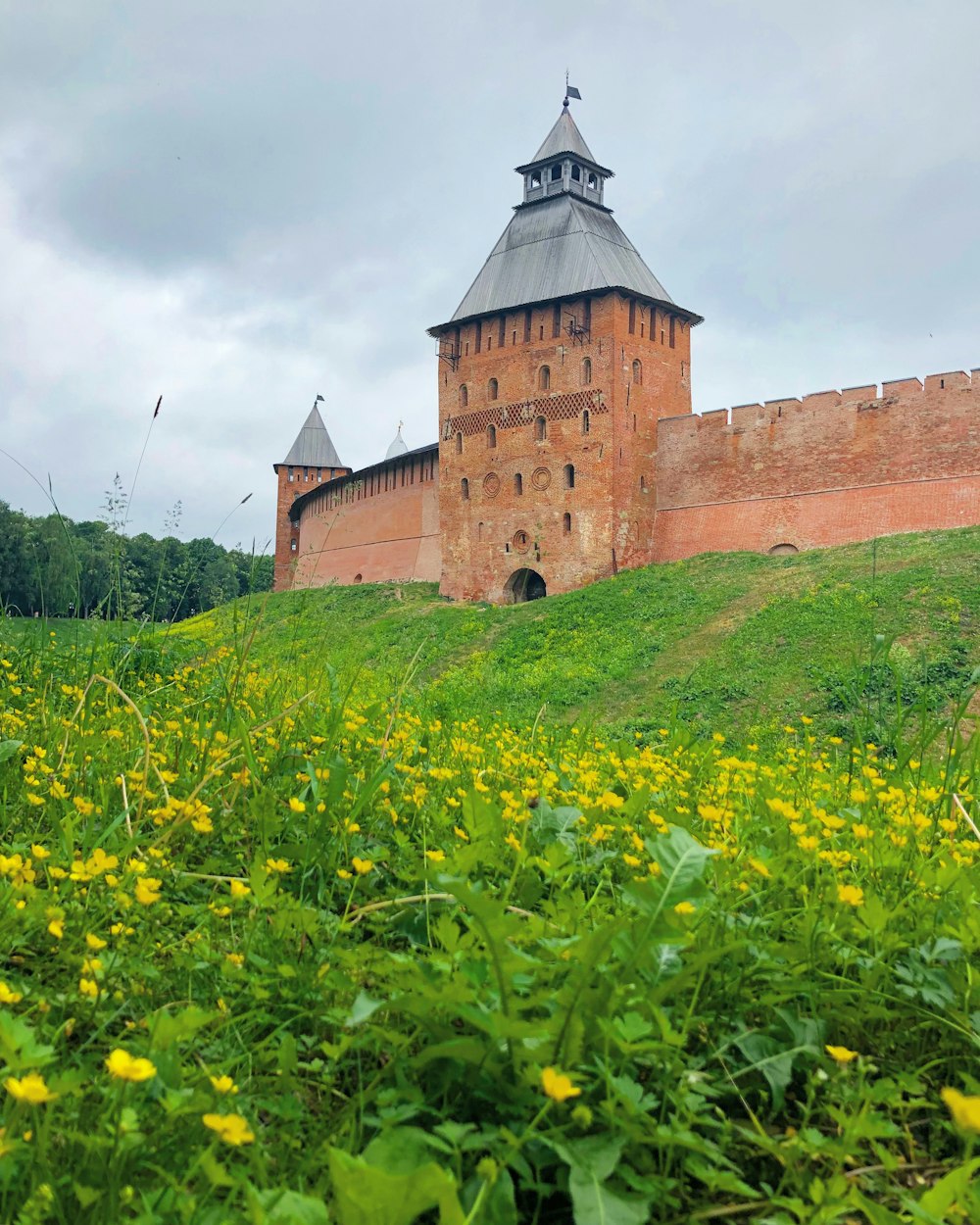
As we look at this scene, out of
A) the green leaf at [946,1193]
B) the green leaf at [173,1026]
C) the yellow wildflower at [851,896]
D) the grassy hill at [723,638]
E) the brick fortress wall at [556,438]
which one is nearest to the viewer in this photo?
the green leaf at [946,1193]

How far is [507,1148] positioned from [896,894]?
3.33 feet

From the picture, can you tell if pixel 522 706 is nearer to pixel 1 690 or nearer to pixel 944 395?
pixel 1 690

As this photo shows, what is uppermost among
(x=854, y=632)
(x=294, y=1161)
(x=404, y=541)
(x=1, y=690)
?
(x=404, y=541)

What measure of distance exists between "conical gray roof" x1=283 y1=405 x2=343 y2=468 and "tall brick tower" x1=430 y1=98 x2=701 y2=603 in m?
15.8

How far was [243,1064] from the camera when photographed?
145 cm

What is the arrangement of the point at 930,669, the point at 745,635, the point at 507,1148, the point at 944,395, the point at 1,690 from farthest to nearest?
the point at 944,395
the point at 745,635
the point at 930,669
the point at 1,690
the point at 507,1148

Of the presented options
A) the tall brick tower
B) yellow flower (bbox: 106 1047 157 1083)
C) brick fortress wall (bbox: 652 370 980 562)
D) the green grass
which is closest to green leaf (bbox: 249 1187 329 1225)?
the green grass

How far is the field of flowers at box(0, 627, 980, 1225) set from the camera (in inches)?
45.9

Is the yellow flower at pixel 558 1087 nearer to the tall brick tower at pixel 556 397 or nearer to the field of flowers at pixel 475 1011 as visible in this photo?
the field of flowers at pixel 475 1011

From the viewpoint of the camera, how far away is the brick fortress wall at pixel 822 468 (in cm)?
2027

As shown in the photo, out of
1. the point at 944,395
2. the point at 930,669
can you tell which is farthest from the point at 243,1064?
the point at 944,395

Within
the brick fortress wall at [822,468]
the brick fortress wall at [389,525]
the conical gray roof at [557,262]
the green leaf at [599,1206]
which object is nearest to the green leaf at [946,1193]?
the green leaf at [599,1206]

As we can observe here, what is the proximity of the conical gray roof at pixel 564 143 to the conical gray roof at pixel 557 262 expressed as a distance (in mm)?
1367

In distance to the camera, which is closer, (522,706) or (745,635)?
(522,706)
